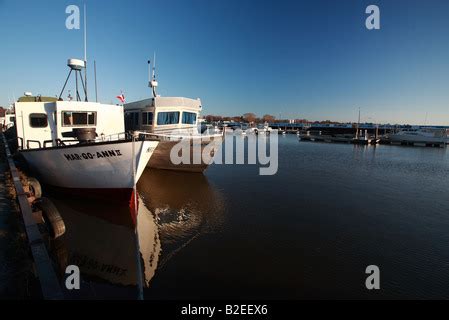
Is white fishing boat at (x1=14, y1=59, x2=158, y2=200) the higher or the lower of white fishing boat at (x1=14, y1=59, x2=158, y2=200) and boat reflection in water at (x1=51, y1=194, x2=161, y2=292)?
the higher

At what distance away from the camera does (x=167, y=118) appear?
65.9ft

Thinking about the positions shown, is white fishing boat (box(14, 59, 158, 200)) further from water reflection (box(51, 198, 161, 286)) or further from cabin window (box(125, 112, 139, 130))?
cabin window (box(125, 112, 139, 130))

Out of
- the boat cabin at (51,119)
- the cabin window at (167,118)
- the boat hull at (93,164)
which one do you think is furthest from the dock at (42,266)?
the cabin window at (167,118)

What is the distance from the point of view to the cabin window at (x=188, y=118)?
20697 millimetres

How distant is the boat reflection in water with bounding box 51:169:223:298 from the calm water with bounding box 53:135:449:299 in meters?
0.04

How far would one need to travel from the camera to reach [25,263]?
6.10 meters

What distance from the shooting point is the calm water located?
722 centimetres

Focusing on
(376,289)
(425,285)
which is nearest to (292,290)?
(376,289)

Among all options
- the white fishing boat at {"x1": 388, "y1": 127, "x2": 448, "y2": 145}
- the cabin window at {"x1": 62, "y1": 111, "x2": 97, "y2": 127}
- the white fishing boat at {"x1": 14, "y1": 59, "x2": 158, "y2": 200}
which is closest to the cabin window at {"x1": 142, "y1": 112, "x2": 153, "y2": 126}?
the white fishing boat at {"x1": 14, "y1": 59, "x2": 158, "y2": 200}

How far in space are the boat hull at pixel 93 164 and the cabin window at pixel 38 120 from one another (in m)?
1.70

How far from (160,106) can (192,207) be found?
955 cm

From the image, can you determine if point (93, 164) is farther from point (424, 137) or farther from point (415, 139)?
point (424, 137)

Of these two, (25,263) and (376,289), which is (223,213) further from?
(25,263)

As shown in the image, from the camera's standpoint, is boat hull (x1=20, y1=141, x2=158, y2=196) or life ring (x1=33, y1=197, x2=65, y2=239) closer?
life ring (x1=33, y1=197, x2=65, y2=239)
